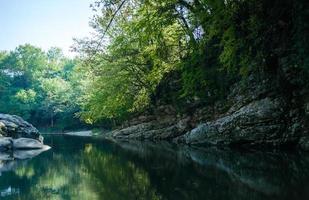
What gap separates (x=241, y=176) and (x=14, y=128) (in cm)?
2006

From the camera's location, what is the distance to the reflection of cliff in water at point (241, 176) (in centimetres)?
586

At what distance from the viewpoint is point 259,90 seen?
14.6 m

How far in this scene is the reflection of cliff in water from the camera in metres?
5.86

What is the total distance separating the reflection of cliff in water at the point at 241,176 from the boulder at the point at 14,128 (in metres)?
15.5

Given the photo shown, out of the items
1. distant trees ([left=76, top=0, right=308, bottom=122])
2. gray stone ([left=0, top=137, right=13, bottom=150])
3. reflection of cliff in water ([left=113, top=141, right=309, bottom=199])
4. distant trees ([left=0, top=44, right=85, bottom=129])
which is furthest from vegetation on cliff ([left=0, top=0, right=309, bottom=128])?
distant trees ([left=0, top=44, right=85, bottom=129])

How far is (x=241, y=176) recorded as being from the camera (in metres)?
7.57

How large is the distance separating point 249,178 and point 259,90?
7.89 m

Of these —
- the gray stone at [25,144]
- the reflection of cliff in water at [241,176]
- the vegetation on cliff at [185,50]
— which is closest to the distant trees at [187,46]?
the vegetation on cliff at [185,50]

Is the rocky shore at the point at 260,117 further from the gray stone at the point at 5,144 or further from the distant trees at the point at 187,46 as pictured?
the gray stone at the point at 5,144

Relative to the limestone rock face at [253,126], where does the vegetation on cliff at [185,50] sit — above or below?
above

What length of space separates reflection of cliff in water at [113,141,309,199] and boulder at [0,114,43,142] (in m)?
15.5

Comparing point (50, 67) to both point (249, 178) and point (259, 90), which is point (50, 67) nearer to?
point (259, 90)

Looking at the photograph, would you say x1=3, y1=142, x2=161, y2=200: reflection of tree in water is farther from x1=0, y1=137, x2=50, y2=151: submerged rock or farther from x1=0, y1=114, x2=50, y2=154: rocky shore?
x1=0, y1=114, x2=50, y2=154: rocky shore

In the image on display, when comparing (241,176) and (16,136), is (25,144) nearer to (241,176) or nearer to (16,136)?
(16,136)
